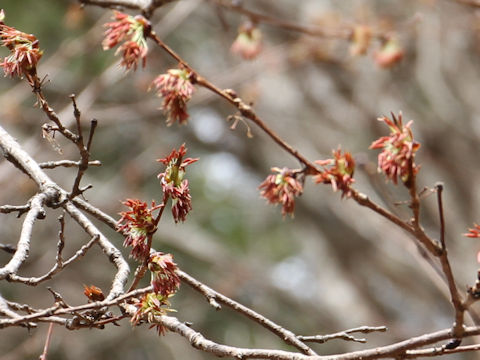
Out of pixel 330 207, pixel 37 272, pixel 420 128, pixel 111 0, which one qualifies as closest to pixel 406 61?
pixel 420 128

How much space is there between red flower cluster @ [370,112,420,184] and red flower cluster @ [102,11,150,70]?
514 millimetres

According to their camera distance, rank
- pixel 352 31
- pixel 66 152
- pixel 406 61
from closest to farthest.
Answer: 1. pixel 352 31
2. pixel 66 152
3. pixel 406 61

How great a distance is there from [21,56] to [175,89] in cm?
34

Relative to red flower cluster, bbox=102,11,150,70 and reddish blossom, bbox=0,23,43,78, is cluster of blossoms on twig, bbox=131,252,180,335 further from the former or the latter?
red flower cluster, bbox=102,11,150,70

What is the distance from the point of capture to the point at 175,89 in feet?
4.07

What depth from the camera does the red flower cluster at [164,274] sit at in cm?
92

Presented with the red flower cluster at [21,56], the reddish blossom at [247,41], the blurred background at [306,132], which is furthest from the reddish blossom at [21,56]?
the blurred background at [306,132]

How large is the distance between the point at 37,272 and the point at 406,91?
2.82 meters

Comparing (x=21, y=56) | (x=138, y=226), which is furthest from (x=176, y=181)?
(x=21, y=56)

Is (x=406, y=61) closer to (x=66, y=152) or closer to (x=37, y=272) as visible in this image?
(x=66, y=152)

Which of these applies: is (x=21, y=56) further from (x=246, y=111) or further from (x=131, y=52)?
(x=246, y=111)

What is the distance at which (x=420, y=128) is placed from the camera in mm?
3650

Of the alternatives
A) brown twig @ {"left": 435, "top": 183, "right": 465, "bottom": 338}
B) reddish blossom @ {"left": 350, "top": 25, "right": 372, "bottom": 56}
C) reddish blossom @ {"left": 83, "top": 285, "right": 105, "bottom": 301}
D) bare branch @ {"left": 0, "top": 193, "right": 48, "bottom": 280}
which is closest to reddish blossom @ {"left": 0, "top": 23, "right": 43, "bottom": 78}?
bare branch @ {"left": 0, "top": 193, "right": 48, "bottom": 280}

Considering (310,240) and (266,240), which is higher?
(266,240)
